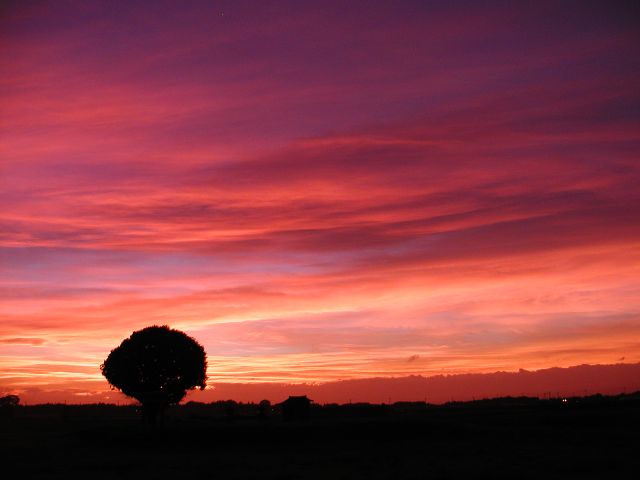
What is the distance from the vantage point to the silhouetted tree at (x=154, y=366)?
96.8 metres

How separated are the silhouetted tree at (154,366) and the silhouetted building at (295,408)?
42.8 ft

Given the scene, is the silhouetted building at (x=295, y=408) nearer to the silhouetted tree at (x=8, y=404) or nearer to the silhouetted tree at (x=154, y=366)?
the silhouetted tree at (x=154, y=366)

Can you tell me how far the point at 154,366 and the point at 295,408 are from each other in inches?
781

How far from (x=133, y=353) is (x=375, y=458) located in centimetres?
5210

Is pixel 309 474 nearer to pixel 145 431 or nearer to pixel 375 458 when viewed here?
pixel 375 458

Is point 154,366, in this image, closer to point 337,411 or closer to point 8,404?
point 337,411

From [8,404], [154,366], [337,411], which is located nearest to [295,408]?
[154,366]

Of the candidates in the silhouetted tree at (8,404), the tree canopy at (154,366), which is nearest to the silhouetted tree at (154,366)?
the tree canopy at (154,366)

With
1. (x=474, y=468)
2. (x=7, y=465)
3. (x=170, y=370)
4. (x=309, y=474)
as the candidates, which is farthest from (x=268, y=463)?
(x=170, y=370)

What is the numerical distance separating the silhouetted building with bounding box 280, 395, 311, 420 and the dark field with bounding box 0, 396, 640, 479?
694 inches

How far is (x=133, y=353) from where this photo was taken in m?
97.7

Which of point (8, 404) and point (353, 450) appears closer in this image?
point (353, 450)

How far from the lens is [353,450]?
2395 inches

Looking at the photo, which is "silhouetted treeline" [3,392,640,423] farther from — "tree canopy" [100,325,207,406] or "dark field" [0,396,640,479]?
"dark field" [0,396,640,479]
